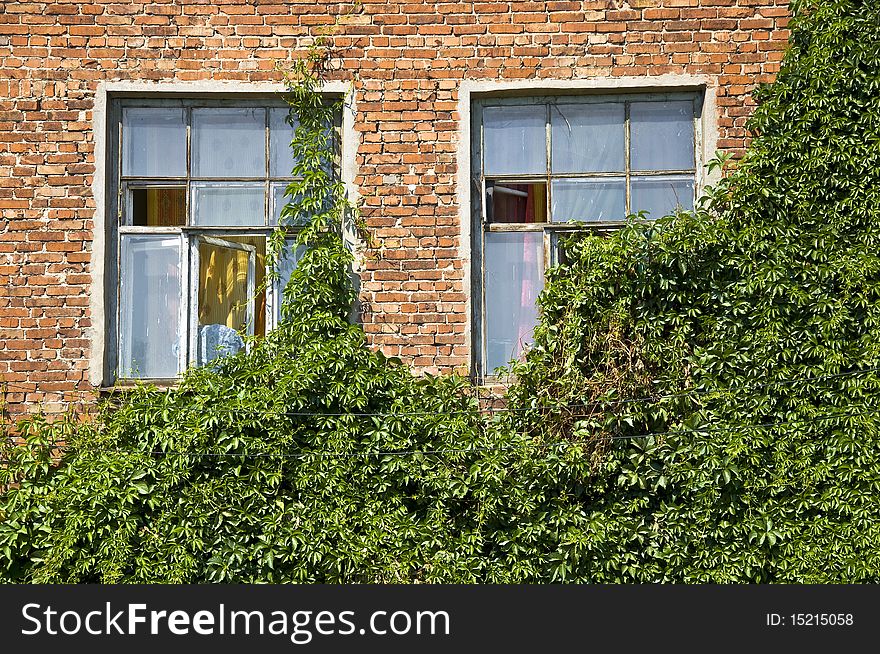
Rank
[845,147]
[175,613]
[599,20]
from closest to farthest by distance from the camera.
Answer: [175,613], [845,147], [599,20]

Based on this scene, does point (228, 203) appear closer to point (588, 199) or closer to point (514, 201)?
point (514, 201)

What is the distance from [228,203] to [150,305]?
0.94 m

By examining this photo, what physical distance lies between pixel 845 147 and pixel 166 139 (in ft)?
15.8

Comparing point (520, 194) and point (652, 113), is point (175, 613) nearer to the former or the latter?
point (520, 194)

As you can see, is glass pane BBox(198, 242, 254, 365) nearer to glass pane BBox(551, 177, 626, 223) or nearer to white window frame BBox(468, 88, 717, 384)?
white window frame BBox(468, 88, 717, 384)

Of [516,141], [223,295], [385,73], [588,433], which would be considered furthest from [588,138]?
[223,295]

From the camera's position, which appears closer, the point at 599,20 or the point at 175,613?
the point at 175,613

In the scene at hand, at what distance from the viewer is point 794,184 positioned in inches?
252

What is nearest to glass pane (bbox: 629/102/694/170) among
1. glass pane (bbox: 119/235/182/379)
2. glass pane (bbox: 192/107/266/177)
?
glass pane (bbox: 192/107/266/177)

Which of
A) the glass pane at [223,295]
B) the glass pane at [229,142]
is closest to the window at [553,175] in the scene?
the glass pane at [229,142]

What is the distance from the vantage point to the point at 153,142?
6.86 metres

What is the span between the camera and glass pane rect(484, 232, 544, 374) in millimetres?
6805

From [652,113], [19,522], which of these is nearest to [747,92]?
[652,113]

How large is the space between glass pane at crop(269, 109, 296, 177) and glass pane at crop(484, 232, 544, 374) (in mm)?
1562
